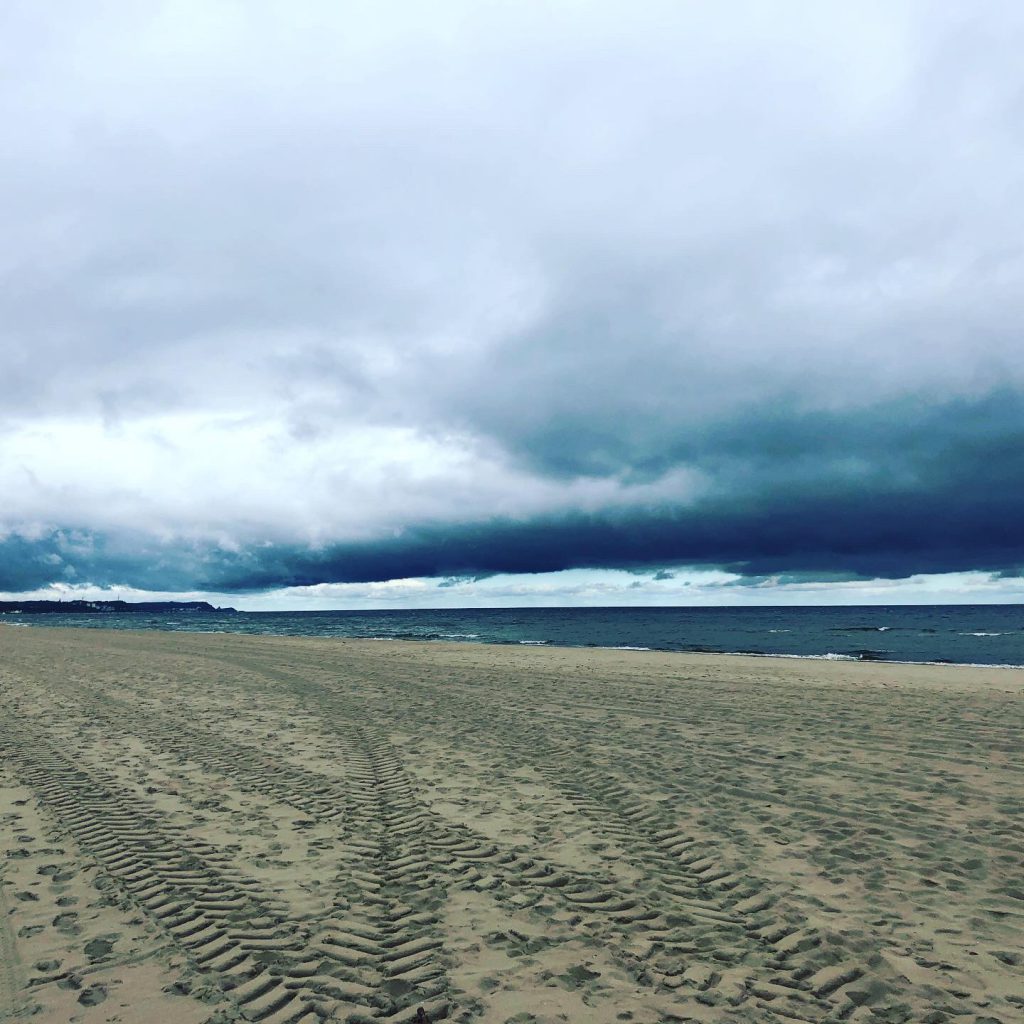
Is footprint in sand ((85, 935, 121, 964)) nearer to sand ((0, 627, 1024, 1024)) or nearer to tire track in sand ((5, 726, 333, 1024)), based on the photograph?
sand ((0, 627, 1024, 1024))

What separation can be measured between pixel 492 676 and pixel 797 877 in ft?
75.5

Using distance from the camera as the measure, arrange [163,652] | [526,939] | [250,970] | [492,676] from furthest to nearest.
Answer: [163,652], [492,676], [526,939], [250,970]

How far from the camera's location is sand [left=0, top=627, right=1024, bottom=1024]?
527 centimetres

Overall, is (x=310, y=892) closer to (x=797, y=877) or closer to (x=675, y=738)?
(x=797, y=877)

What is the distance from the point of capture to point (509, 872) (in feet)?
24.8

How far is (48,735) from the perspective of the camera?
1507 centimetres

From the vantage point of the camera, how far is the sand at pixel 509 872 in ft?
17.3

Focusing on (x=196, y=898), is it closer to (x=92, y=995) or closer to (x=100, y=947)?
(x=100, y=947)

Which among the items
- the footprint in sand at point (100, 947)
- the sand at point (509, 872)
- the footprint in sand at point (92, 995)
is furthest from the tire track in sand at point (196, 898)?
the footprint in sand at point (92, 995)

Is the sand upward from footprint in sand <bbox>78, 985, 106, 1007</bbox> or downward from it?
downward

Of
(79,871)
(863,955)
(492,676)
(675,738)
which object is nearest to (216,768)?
(79,871)

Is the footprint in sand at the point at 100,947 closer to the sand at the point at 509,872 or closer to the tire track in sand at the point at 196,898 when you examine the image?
the sand at the point at 509,872

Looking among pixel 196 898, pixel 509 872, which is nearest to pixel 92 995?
pixel 196 898

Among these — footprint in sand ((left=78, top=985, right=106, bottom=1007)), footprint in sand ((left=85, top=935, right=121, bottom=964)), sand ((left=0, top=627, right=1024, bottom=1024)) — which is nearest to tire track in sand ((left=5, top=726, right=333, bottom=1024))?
sand ((left=0, top=627, right=1024, bottom=1024))
